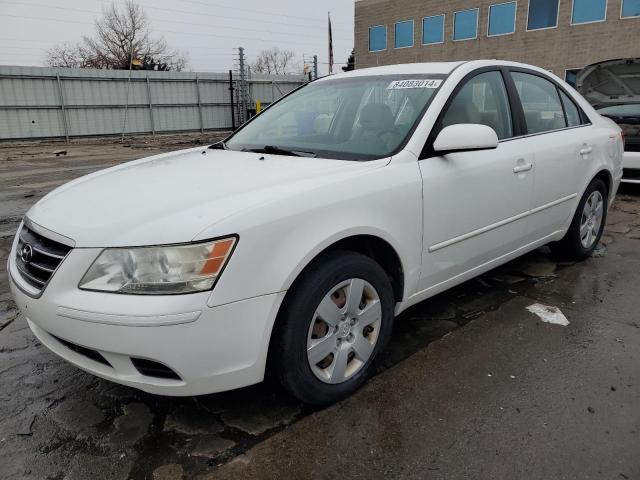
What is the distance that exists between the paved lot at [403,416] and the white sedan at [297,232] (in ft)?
0.87

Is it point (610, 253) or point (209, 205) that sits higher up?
point (209, 205)

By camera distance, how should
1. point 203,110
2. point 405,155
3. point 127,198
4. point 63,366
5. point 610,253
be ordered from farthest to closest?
point 203,110, point 610,253, point 63,366, point 405,155, point 127,198

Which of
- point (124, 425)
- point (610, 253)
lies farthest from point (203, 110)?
point (124, 425)

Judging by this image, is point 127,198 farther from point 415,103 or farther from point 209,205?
point 415,103

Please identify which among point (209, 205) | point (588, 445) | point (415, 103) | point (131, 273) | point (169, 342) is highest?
point (415, 103)

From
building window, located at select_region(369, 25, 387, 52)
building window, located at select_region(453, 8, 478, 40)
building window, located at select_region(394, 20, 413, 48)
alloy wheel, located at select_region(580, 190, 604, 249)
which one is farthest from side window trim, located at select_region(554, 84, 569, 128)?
building window, located at select_region(369, 25, 387, 52)

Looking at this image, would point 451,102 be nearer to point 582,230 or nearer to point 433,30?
point 582,230

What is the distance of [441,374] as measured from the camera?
2.69m

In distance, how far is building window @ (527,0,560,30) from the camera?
954 inches

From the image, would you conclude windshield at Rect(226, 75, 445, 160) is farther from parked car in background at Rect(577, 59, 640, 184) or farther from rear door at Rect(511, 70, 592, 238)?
parked car in background at Rect(577, 59, 640, 184)

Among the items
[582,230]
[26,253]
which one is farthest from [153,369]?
[582,230]

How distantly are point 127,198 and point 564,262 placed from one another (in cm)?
363

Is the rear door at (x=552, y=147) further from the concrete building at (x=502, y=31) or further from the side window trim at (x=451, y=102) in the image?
the concrete building at (x=502, y=31)

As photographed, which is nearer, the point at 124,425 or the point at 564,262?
the point at 124,425
